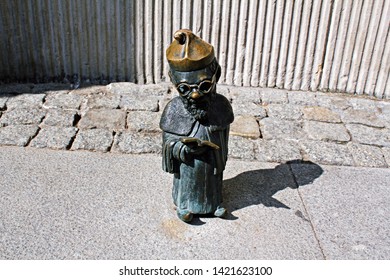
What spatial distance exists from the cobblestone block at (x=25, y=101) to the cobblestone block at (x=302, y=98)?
321cm

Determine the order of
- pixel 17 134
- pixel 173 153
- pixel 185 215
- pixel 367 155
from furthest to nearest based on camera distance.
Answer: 1. pixel 17 134
2. pixel 367 155
3. pixel 185 215
4. pixel 173 153

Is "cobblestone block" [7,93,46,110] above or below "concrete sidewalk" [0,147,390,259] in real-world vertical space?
above

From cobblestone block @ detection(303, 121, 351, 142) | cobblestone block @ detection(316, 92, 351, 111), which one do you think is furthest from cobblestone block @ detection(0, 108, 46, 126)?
cobblestone block @ detection(316, 92, 351, 111)

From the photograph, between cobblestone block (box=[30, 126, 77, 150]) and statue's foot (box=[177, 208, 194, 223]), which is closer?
statue's foot (box=[177, 208, 194, 223])

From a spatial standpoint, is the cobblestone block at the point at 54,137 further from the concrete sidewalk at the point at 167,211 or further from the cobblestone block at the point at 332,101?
the cobblestone block at the point at 332,101

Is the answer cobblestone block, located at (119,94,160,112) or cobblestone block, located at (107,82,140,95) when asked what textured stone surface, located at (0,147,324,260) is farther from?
cobblestone block, located at (107,82,140,95)

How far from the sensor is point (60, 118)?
5410mm

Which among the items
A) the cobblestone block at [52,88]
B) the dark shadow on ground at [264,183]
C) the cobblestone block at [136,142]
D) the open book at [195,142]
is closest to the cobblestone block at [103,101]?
the cobblestone block at [52,88]

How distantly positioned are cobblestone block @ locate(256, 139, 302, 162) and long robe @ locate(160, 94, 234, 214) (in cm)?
118

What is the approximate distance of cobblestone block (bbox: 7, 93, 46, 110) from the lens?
5.66 meters

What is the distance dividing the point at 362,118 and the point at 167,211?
120 inches

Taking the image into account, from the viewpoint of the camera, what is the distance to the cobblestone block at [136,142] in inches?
191

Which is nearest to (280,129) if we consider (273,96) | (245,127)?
(245,127)

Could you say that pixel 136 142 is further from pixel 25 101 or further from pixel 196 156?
pixel 25 101
